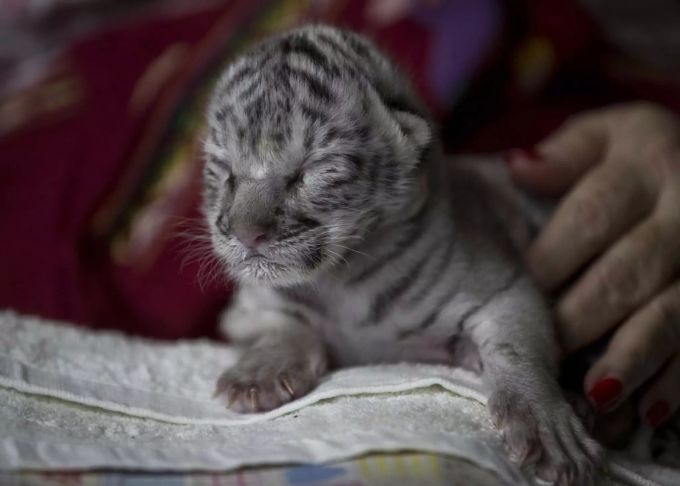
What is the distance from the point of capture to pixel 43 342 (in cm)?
127

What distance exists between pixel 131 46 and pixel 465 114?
0.98m

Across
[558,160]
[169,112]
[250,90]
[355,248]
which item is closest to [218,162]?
[250,90]

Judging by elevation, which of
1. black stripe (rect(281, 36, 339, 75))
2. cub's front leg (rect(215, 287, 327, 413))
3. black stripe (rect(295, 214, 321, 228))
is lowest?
cub's front leg (rect(215, 287, 327, 413))

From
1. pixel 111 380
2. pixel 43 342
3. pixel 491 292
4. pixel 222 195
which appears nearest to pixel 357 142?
pixel 222 195

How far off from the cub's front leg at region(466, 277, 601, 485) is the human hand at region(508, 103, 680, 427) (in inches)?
3.8

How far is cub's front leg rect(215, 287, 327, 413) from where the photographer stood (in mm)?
1144

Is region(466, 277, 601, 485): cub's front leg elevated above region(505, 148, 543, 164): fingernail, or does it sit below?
below

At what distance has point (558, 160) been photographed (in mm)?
1527

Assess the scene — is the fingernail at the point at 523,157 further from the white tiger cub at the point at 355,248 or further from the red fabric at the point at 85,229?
the red fabric at the point at 85,229

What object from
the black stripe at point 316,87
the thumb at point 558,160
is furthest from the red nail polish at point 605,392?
the black stripe at point 316,87

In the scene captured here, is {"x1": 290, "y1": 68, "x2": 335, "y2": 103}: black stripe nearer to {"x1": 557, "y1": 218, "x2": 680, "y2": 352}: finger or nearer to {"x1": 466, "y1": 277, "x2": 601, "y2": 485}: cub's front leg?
{"x1": 466, "y1": 277, "x2": 601, "y2": 485}: cub's front leg

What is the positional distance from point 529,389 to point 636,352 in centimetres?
26

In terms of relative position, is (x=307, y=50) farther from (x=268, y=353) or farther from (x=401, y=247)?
(x=268, y=353)

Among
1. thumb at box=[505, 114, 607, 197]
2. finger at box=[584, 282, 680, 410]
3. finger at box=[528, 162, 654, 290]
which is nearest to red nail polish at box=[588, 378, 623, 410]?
finger at box=[584, 282, 680, 410]
